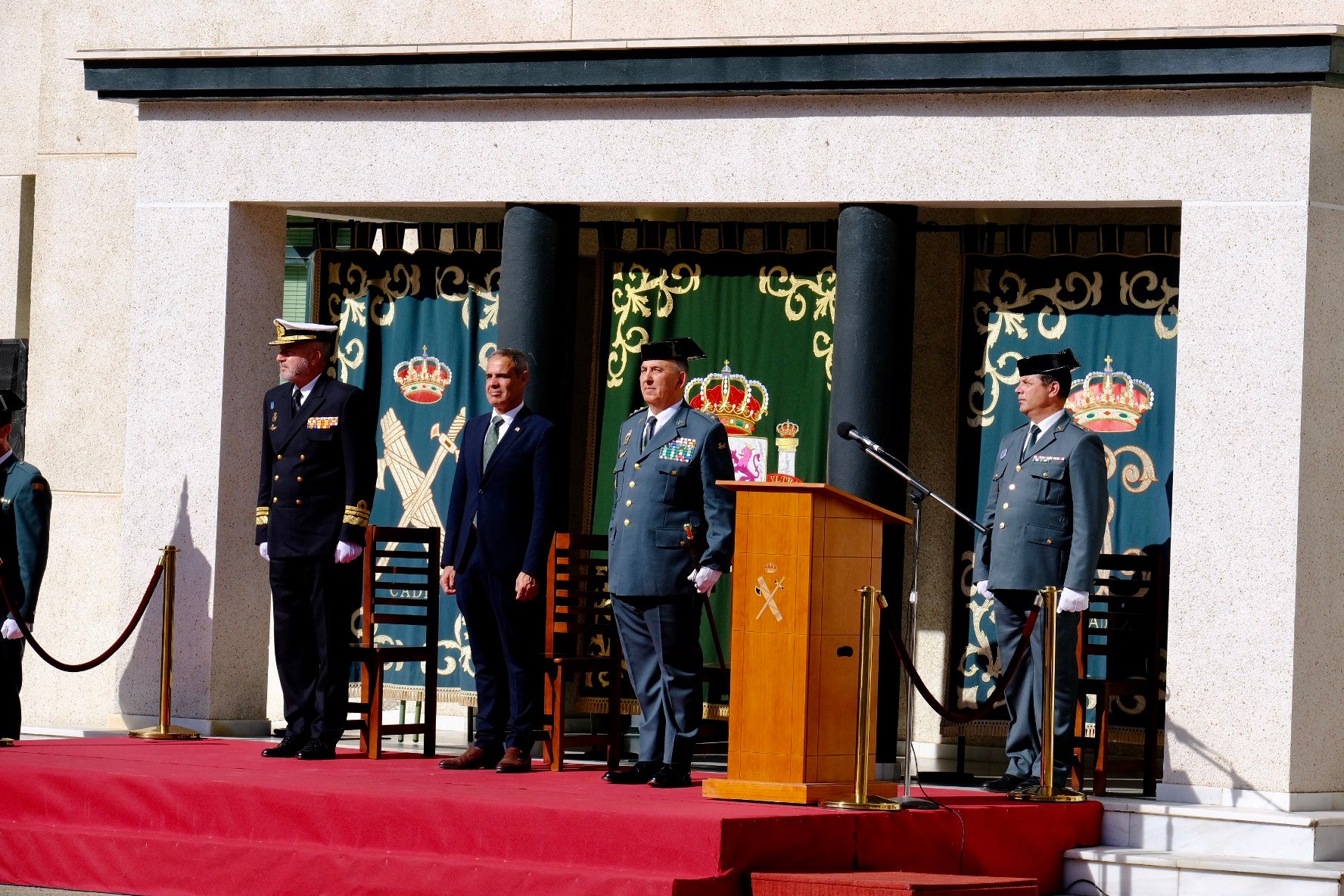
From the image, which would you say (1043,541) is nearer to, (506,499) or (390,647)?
(506,499)

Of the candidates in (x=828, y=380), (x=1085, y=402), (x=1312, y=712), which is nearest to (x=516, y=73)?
(x=828, y=380)

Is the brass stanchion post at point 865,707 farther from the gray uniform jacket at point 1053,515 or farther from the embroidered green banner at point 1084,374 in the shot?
the embroidered green banner at point 1084,374

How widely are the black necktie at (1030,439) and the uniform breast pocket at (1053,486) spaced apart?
5.7 inches

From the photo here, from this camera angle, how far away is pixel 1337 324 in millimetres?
9375

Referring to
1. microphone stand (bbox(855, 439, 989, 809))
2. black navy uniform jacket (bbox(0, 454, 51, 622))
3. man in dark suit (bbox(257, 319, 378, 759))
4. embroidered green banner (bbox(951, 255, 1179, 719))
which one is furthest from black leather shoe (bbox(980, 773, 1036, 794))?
black navy uniform jacket (bbox(0, 454, 51, 622))

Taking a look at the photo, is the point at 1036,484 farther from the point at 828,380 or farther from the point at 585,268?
the point at 585,268

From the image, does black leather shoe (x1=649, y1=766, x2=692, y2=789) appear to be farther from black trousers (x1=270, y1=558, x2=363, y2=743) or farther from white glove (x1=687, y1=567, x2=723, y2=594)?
black trousers (x1=270, y1=558, x2=363, y2=743)

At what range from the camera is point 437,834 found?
25.8ft

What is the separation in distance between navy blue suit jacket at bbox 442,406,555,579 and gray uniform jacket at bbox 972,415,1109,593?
1969mm

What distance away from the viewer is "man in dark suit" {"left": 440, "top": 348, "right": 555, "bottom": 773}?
9.21 meters

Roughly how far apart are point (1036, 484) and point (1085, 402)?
4.32ft

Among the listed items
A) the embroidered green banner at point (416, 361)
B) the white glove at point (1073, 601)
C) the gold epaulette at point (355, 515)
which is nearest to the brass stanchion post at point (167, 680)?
the embroidered green banner at point (416, 361)

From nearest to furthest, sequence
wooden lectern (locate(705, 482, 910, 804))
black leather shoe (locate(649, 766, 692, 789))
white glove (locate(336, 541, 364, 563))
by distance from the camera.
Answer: wooden lectern (locate(705, 482, 910, 804)) → black leather shoe (locate(649, 766, 692, 789)) → white glove (locate(336, 541, 364, 563))

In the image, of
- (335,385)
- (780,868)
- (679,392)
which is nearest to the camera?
(780,868)
